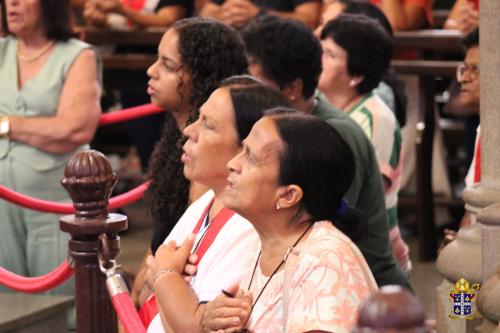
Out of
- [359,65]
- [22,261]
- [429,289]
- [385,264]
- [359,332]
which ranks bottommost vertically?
[429,289]

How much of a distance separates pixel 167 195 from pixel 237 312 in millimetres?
1290

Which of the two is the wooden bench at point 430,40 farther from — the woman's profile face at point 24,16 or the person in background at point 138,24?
the woman's profile face at point 24,16

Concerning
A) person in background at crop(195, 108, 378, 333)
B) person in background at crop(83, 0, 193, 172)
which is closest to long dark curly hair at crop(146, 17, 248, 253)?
person in background at crop(195, 108, 378, 333)

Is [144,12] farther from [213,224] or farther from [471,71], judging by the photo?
[213,224]

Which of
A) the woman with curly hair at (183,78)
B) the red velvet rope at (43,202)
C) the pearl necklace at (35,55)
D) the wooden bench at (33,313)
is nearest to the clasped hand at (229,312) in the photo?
the woman with curly hair at (183,78)

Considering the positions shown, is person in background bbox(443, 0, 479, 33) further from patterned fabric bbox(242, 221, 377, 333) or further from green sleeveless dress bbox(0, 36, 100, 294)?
patterned fabric bbox(242, 221, 377, 333)

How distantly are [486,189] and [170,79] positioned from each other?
1229mm

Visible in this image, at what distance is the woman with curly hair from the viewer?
161 inches

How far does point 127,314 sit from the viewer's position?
3.03m

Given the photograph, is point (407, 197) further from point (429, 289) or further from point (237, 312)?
point (237, 312)

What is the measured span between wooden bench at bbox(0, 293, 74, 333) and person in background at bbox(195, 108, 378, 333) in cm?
154

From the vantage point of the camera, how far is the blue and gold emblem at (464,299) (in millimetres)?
3336

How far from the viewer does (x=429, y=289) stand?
6.52 metres

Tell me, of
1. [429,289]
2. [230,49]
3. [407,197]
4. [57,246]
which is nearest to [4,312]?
[57,246]
